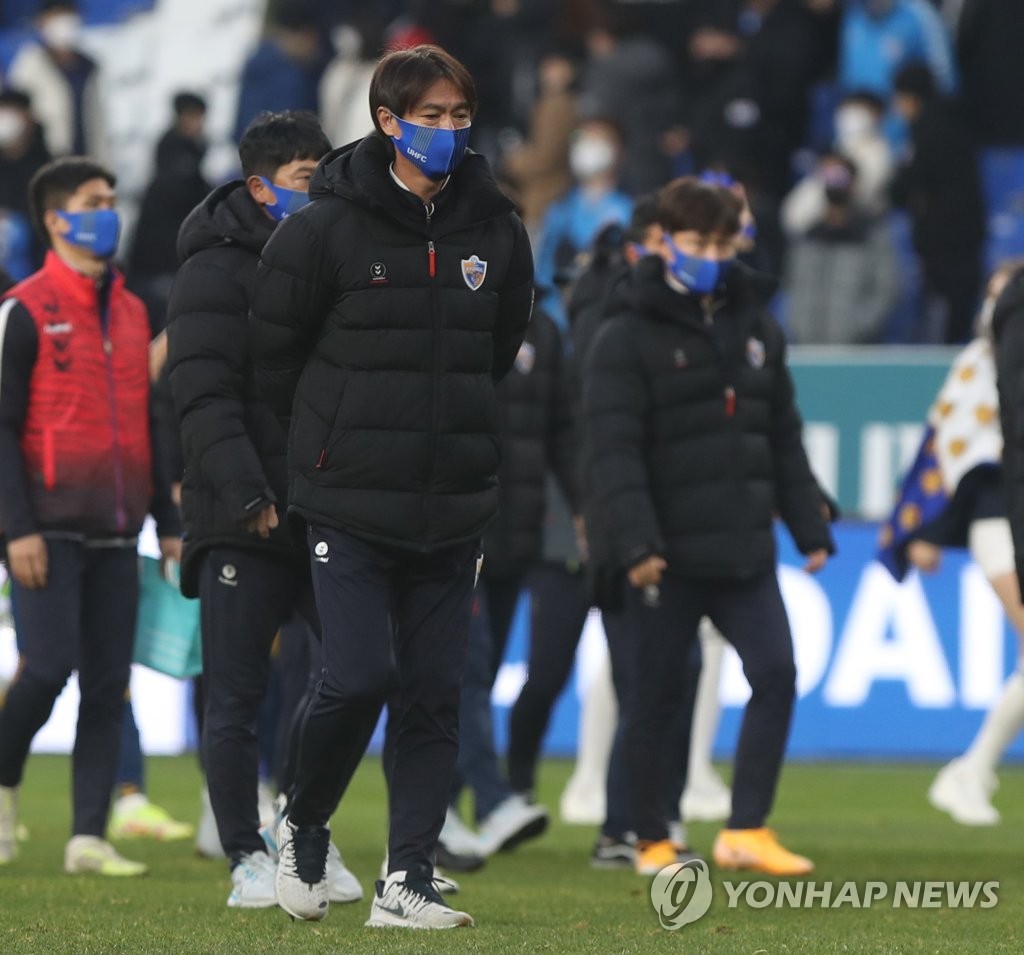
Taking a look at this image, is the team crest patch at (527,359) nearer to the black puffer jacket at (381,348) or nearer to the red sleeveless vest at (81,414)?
the red sleeveless vest at (81,414)

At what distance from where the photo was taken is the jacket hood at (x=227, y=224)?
7.55 meters

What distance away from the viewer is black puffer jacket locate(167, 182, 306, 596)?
24.0 feet

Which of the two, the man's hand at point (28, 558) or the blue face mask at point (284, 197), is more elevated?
the blue face mask at point (284, 197)

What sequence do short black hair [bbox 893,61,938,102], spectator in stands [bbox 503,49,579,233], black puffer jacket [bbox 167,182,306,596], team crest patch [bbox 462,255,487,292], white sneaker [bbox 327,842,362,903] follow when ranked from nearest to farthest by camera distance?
team crest patch [bbox 462,255,487,292] < black puffer jacket [bbox 167,182,306,596] < white sneaker [bbox 327,842,362,903] < short black hair [bbox 893,61,938,102] < spectator in stands [bbox 503,49,579,233]

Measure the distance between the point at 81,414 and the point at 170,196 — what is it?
1007 cm

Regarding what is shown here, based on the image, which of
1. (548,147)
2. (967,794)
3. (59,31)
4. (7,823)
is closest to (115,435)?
(7,823)

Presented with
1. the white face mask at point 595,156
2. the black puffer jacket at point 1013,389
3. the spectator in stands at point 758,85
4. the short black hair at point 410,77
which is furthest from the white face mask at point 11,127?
the short black hair at point 410,77

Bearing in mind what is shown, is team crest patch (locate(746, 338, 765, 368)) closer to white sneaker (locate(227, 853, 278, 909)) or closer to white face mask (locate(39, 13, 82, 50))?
white sneaker (locate(227, 853, 278, 909))

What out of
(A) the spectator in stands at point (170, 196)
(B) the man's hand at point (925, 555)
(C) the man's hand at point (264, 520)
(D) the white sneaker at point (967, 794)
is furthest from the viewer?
(A) the spectator in stands at point (170, 196)

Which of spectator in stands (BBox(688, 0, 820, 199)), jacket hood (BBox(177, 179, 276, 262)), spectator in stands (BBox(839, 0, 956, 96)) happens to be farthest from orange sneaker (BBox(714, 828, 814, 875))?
spectator in stands (BBox(839, 0, 956, 96))

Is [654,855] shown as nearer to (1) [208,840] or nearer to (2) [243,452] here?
(1) [208,840]

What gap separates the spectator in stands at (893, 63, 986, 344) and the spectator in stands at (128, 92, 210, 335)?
4911 millimetres

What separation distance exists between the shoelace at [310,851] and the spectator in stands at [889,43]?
12442 millimetres

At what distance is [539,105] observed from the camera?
18.6 metres
